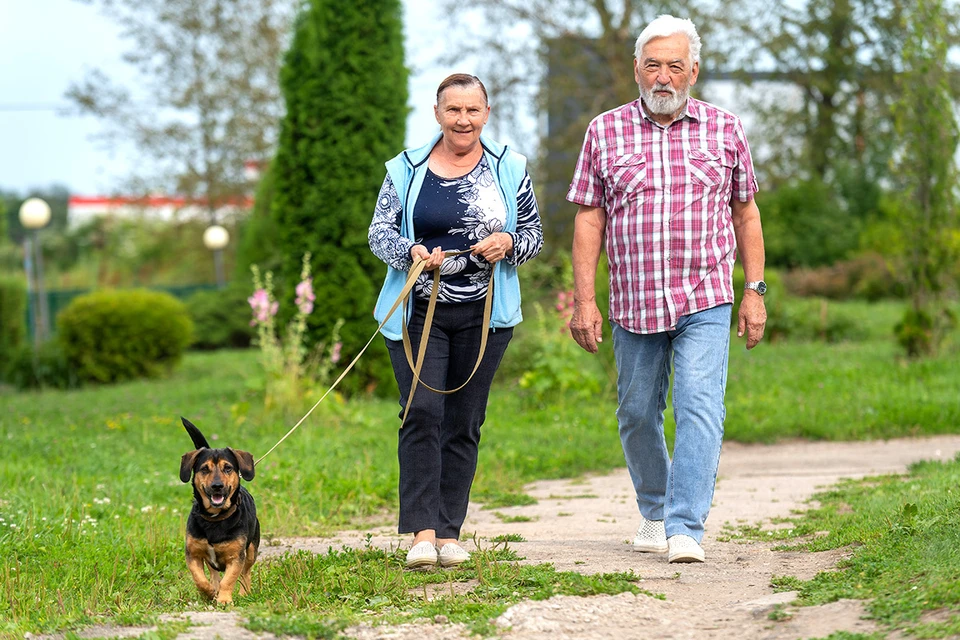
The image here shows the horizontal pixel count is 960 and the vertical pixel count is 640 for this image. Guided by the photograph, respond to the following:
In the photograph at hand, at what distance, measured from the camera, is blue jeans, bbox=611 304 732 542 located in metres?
4.38

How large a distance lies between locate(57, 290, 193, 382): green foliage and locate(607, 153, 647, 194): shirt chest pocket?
11.8 metres

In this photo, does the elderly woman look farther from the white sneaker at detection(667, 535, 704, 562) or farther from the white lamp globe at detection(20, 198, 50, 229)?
the white lamp globe at detection(20, 198, 50, 229)

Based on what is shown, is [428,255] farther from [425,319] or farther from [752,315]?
[752,315]

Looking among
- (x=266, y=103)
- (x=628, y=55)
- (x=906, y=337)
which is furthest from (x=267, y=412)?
(x=266, y=103)

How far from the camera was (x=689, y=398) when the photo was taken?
438 cm

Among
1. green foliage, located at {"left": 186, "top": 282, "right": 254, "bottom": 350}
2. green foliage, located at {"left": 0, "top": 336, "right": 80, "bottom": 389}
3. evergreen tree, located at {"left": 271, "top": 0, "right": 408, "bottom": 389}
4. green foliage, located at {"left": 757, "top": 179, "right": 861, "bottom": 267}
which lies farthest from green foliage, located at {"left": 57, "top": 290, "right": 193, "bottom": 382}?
green foliage, located at {"left": 757, "top": 179, "right": 861, "bottom": 267}

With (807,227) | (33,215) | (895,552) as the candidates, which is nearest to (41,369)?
(33,215)

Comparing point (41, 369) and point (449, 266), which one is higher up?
Answer: point (449, 266)

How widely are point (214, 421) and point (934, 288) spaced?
23.7ft

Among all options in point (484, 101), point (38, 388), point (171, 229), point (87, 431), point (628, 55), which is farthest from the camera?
point (171, 229)

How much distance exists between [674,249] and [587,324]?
47 centimetres

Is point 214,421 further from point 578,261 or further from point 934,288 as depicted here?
point 934,288

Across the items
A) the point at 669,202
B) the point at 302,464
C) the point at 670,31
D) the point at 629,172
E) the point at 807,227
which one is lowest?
the point at 302,464

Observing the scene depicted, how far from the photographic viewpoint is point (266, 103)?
2880cm
